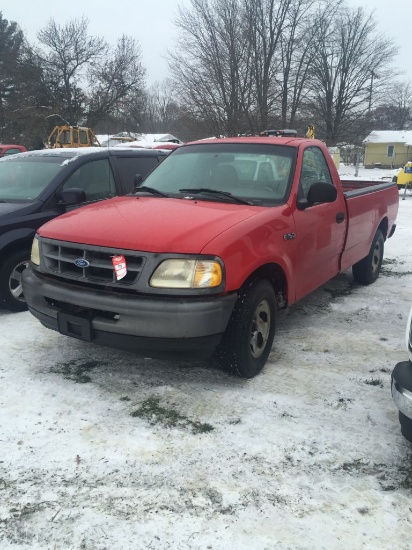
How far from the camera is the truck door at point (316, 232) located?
13.9 ft

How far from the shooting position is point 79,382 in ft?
11.9

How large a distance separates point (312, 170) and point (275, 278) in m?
1.35

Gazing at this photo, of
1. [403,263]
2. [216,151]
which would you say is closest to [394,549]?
[216,151]

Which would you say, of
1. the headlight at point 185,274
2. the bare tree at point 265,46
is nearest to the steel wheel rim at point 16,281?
the headlight at point 185,274

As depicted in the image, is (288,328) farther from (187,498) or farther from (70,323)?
(187,498)

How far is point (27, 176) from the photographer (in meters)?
5.82

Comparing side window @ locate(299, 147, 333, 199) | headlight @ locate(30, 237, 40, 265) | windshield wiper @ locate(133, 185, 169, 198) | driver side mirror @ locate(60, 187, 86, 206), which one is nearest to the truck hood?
headlight @ locate(30, 237, 40, 265)

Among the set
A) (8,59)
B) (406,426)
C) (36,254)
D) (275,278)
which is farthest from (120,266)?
(8,59)

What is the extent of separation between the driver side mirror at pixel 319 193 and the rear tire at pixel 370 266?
2.33m

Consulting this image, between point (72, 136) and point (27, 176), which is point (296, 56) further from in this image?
point (27, 176)

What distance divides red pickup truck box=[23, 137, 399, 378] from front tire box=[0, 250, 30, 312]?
3.90ft

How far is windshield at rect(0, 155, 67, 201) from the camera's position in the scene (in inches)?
218

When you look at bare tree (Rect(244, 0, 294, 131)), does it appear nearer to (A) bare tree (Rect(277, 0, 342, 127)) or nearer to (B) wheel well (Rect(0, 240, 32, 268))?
(A) bare tree (Rect(277, 0, 342, 127))

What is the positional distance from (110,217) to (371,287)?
157 inches
